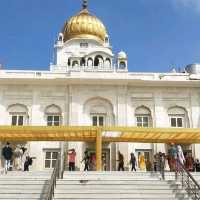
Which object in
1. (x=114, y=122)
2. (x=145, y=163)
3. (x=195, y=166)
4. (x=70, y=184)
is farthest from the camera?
(x=114, y=122)

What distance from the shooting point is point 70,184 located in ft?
60.0

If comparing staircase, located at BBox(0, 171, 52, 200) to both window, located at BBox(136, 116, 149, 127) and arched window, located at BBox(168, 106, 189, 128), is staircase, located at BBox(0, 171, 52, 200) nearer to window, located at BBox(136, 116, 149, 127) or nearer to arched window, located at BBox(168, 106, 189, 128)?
window, located at BBox(136, 116, 149, 127)

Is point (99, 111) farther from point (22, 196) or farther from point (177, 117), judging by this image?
point (22, 196)

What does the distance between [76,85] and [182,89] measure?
8066 mm

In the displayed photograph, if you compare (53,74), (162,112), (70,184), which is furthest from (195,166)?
(53,74)

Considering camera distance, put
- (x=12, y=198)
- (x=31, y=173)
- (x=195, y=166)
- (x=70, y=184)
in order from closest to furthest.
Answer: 1. (x=12, y=198)
2. (x=70, y=184)
3. (x=31, y=173)
4. (x=195, y=166)

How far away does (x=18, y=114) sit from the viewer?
108 ft

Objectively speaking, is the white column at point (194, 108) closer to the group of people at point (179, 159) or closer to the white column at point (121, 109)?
the white column at point (121, 109)

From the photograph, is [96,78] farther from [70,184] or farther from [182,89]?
[70,184]

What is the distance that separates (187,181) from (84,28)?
3765 centimetres

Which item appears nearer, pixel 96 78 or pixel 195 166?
pixel 195 166

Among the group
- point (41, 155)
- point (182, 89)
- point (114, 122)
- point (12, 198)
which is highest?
point (182, 89)

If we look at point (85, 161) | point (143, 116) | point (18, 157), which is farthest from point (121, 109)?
point (18, 157)

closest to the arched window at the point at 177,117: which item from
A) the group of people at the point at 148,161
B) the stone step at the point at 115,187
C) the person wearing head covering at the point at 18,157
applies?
the group of people at the point at 148,161
